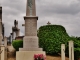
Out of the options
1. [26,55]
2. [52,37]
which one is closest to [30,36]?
[26,55]

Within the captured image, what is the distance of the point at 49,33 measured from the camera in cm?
2488

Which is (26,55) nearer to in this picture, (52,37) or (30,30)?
(30,30)

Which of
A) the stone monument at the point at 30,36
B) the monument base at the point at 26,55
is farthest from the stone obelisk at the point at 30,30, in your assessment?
the monument base at the point at 26,55

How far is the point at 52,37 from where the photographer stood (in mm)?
24484

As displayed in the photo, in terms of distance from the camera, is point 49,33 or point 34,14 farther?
point 49,33

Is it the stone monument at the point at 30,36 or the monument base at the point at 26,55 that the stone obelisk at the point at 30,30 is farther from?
the monument base at the point at 26,55

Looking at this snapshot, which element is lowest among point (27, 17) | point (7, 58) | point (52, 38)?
point (7, 58)

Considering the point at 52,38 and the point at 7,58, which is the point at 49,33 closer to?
the point at 52,38

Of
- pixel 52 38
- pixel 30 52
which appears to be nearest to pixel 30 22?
pixel 30 52

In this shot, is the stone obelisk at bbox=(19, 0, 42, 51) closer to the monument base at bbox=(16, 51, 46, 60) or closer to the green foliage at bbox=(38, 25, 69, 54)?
the monument base at bbox=(16, 51, 46, 60)

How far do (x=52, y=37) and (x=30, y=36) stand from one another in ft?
19.4

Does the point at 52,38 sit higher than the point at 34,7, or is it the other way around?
the point at 34,7

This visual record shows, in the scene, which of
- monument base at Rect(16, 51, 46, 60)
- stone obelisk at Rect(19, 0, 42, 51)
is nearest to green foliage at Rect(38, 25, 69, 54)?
stone obelisk at Rect(19, 0, 42, 51)

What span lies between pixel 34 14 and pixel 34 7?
20.3 inches
